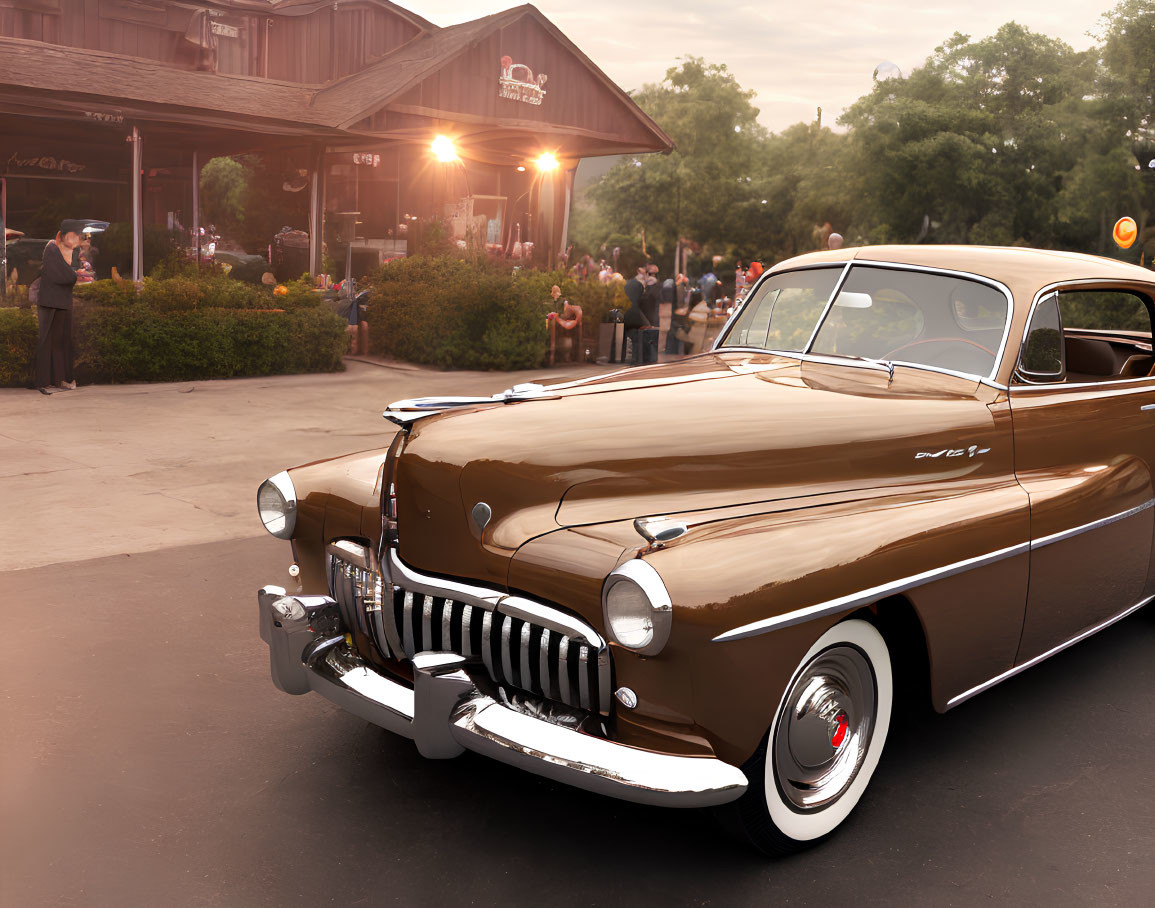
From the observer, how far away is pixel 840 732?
3193 mm

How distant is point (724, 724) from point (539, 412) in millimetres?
1132

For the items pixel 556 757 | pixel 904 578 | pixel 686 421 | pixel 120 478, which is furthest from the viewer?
pixel 120 478

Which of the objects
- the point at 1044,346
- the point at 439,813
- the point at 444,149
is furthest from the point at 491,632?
the point at 444,149

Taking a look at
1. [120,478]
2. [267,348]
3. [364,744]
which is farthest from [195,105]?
[364,744]

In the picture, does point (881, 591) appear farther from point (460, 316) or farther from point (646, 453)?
point (460, 316)

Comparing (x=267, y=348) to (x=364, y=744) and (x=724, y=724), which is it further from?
(x=724, y=724)

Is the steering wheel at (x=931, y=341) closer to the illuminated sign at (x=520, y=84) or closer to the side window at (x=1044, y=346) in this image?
the side window at (x=1044, y=346)

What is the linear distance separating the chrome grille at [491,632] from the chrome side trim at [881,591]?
375 millimetres

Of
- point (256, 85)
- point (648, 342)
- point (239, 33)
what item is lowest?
point (648, 342)

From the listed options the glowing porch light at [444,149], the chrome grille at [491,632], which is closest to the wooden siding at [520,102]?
the glowing porch light at [444,149]

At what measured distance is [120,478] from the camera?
7.76 metres

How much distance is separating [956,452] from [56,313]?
1045cm

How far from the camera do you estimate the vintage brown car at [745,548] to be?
274 cm

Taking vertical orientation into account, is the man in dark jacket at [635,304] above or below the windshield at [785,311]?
below
